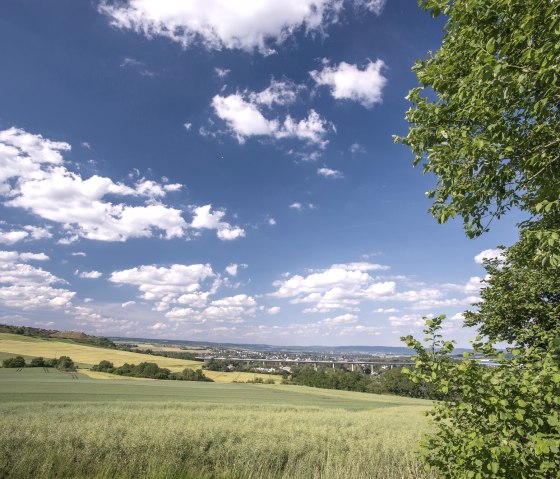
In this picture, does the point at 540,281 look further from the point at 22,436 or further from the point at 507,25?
the point at 22,436

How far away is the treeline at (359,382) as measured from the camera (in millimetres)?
97438

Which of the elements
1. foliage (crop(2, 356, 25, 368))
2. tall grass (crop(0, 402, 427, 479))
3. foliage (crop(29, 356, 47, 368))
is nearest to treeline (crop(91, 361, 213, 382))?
foliage (crop(29, 356, 47, 368))

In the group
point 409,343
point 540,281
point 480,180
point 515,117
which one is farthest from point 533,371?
point 540,281

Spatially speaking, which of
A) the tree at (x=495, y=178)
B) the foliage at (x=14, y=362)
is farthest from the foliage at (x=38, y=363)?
the tree at (x=495, y=178)

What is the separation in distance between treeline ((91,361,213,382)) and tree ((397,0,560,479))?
92.0m

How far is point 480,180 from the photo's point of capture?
6.96m

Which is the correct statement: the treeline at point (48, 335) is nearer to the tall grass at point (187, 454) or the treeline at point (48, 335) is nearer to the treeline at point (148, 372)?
the treeline at point (148, 372)

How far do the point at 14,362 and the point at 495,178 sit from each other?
98.1 m

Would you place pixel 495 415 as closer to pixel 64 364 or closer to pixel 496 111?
pixel 496 111

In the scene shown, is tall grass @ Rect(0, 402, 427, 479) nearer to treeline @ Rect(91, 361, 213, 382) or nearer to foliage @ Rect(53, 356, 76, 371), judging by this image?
treeline @ Rect(91, 361, 213, 382)

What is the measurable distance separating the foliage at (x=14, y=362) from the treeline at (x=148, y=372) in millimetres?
14175

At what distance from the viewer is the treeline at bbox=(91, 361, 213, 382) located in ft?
283

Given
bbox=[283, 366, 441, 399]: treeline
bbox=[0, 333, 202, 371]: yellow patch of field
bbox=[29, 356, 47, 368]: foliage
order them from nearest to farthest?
1. bbox=[29, 356, 47, 368]: foliage
2. bbox=[0, 333, 202, 371]: yellow patch of field
3. bbox=[283, 366, 441, 399]: treeline

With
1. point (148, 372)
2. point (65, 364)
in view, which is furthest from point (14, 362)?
point (148, 372)
